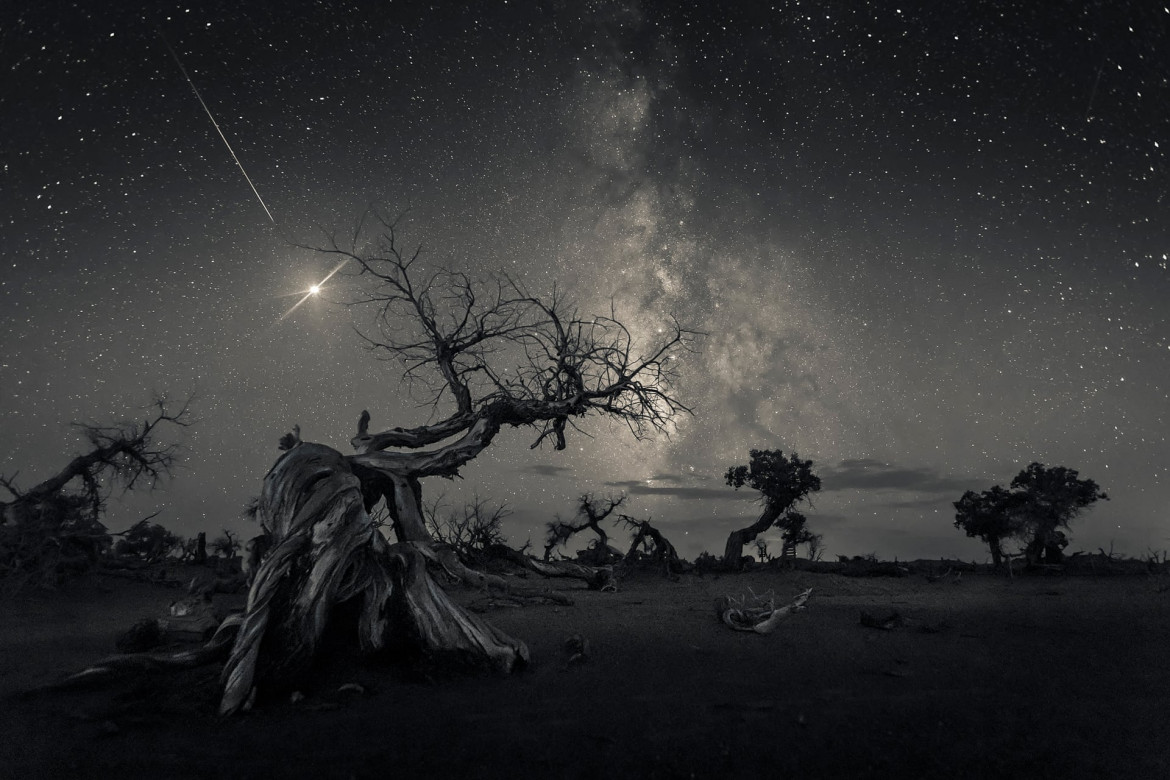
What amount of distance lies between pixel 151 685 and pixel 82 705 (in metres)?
0.56

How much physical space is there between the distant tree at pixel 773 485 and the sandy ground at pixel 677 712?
14.9m

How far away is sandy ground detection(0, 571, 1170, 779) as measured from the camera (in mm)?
4957

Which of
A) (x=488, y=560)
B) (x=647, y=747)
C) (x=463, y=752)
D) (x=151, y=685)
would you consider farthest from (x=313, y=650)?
(x=488, y=560)

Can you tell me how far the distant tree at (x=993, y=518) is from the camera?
79.0ft

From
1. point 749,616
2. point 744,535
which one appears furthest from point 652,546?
point 749,616

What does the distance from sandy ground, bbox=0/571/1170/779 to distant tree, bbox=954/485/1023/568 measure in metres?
15.6

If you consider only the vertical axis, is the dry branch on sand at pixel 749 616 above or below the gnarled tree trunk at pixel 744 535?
below

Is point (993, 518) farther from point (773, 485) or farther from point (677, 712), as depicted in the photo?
point (677, 712)

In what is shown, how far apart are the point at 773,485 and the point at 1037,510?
364 inches

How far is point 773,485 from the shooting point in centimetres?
2539

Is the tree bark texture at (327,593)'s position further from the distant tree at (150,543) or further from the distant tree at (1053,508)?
the distant tree at (1053,508)

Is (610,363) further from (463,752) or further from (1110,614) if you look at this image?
(1110,614)

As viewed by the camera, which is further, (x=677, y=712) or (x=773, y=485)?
(x=773, y=485)

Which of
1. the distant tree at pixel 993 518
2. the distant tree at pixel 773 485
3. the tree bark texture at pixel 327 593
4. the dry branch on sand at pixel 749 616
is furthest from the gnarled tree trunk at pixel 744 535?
the tree bark texture at pixel 327 593
